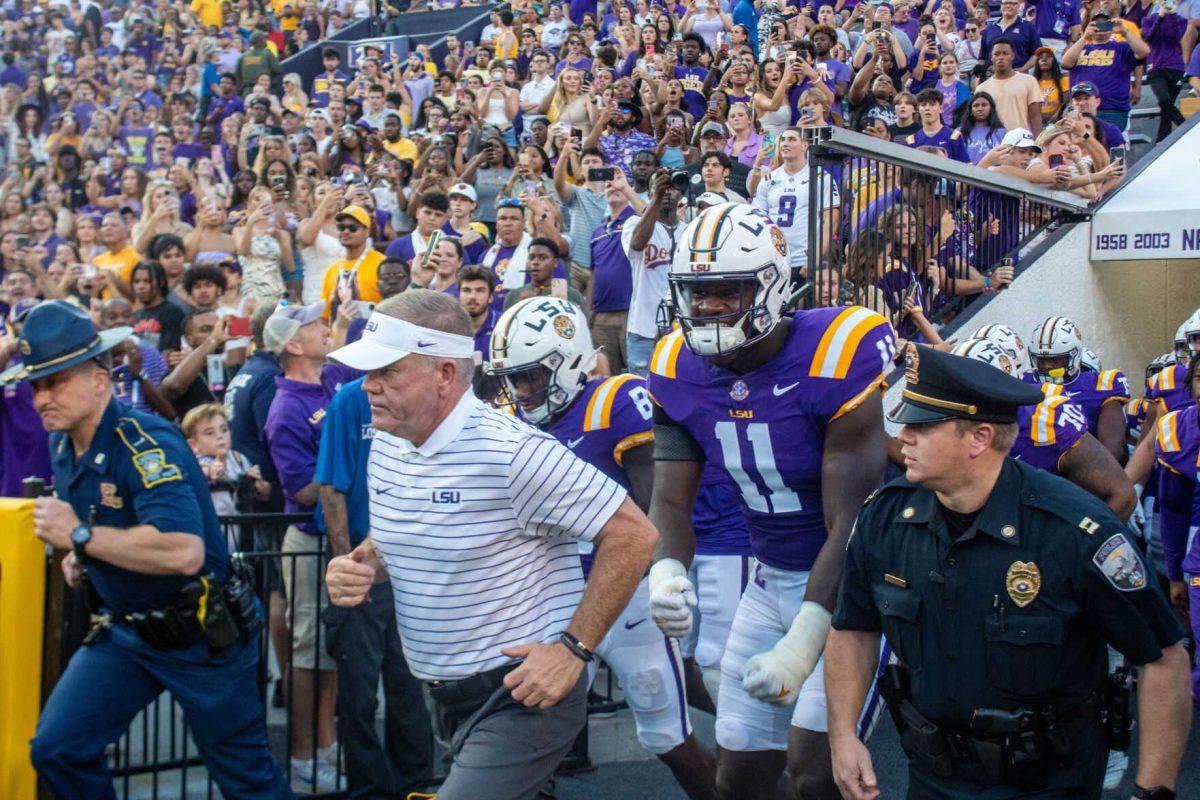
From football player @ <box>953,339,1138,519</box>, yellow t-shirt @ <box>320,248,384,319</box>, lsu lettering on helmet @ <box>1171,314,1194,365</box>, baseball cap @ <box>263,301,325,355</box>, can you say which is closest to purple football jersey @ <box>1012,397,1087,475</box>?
football player @ <box>953,339,1138,519</box>

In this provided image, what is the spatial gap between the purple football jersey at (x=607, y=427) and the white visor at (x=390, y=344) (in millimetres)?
1660

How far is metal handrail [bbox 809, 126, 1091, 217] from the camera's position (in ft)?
27.0

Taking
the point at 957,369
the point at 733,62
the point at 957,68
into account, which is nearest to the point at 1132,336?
the point at 957,68

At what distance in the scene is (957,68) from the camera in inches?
549

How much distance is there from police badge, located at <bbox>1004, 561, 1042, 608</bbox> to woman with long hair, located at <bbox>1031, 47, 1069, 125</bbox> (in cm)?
1073

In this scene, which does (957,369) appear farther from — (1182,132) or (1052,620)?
(1182,132)

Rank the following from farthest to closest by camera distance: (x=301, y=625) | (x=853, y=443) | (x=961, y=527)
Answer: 1. (x=301, y=625)
2. (x=853, y=443)
3. (x=961, y=527)

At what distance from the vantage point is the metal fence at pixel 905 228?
8.27 m

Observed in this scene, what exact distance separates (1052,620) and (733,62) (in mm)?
12192

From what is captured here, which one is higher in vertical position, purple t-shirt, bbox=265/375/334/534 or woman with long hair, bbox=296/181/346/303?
woman with long hair, bbox=296/181/346/303

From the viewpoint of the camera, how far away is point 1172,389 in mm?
7461

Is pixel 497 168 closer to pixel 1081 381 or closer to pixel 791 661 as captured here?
pixel 1081 381

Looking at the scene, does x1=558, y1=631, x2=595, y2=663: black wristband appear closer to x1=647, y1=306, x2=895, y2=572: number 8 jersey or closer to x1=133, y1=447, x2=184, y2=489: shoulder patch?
x1=647, y1=306, x2=895, y2=572: number 8 jersey

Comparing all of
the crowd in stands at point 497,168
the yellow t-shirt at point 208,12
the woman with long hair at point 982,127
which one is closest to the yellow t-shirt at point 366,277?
the crowd in stands at point 497,168
